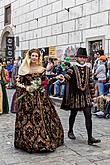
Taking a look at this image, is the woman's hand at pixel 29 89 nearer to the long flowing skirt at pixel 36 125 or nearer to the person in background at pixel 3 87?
the long flowing skirt at pixel 36 125

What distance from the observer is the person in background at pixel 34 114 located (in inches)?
212

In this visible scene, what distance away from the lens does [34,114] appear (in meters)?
5.43

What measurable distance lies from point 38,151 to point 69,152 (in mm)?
488

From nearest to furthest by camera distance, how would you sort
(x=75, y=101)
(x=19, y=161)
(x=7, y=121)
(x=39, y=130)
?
1. (x=19, y=161)
2. (x=39, y=130)
3. (x=75, y=101)
4. (x=7, y=121)

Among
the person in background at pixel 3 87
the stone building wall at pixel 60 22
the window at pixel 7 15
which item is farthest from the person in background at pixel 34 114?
the window at pixel 7 15

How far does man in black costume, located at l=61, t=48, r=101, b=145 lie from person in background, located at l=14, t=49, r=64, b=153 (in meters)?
0.47

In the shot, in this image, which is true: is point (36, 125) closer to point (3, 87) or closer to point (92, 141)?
point (92, 141)

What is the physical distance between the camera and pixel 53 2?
51.9 ft

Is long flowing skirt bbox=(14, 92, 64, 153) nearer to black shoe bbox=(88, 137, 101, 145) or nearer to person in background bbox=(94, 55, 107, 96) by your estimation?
black shoe bbox=(88, 137, 101, 145)

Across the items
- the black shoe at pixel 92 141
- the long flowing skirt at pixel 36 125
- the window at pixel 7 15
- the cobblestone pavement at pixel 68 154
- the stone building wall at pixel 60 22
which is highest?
the window at pixel 7 15

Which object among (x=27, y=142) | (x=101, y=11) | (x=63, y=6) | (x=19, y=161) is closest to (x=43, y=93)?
(x=27, y=142)

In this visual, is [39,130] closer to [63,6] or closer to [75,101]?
[75,101]

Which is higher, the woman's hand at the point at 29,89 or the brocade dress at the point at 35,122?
the woman's hand at the point at 29,89

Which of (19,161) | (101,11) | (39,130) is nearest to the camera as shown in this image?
(19,161)
